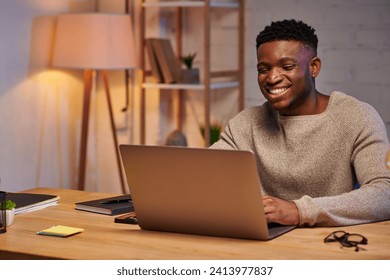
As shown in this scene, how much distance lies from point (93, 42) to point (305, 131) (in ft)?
6.20

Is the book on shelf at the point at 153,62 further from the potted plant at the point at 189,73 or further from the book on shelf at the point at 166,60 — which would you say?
the potted plant at the point at 189,73

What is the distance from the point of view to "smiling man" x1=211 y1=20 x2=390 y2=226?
Answer: 2.22m

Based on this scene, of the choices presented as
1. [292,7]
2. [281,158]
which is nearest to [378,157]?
[281,158]

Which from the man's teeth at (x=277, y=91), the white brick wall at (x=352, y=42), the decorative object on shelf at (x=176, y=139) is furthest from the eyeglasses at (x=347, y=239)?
the decorative object on shelf at (x=176, y=139)

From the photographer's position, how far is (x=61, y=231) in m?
1.89

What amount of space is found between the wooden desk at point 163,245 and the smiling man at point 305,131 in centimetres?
30

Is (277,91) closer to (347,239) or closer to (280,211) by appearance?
(280,211)

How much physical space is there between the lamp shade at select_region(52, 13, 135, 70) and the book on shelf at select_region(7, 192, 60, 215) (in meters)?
1.68

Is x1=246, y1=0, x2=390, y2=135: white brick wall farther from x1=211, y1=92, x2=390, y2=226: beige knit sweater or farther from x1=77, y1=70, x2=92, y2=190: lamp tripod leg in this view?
x1=211, y1=92, x2=390, y2=226: beige knit sweater

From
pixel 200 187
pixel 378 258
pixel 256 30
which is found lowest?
pixel 378 258

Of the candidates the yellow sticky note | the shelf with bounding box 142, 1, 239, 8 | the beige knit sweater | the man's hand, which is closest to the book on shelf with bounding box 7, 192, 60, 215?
the yellow sticky note

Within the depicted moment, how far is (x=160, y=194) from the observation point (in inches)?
73.0

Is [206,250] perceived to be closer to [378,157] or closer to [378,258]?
[378,258]

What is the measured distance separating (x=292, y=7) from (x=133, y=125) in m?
1.18
